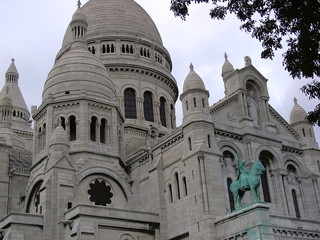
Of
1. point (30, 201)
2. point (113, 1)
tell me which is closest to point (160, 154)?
point (30, 201)

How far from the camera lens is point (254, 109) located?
43.0 metres

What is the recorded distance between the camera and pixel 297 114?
4656cm

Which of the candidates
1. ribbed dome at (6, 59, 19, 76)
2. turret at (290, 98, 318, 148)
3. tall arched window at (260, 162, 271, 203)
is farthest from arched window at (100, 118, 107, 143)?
ribbed dome at (6, 59, 19, 76)

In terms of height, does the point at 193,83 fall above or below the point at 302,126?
above

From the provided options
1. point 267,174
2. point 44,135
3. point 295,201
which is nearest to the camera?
point 267,174

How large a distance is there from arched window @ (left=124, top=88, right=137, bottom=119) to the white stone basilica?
127 inches

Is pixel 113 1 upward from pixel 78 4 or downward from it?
upward

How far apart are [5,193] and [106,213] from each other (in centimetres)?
1060

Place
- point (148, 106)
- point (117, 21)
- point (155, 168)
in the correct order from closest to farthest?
point (155, 168) → point (148, 106) → point (117, 21)

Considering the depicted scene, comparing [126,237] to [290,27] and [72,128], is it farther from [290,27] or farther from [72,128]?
[290,27]

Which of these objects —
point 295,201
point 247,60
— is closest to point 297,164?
point 295,201

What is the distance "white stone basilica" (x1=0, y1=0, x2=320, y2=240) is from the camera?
35.1m

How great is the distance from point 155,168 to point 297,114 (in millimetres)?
14907

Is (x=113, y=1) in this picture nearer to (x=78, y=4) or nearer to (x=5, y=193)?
(x=78, y=4)
